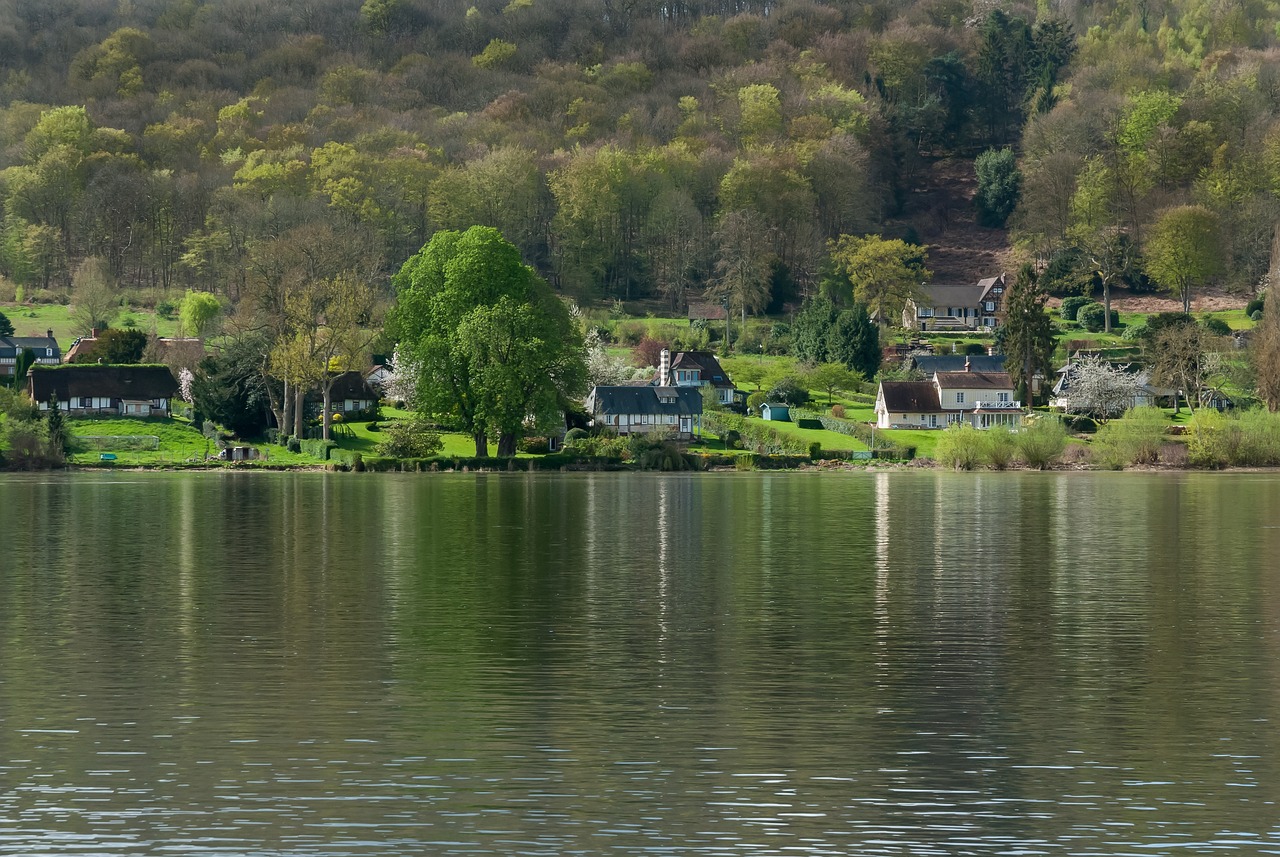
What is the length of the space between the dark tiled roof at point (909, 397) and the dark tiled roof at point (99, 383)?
45.3 m

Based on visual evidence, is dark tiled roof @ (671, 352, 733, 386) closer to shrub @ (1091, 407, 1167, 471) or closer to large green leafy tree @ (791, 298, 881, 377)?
large green leafy tree @ (791, 298, 881, 377)

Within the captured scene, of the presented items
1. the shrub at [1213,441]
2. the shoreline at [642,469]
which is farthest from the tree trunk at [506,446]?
the shrub at [1213,441]

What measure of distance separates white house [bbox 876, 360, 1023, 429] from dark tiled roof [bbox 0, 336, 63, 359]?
57.3 m

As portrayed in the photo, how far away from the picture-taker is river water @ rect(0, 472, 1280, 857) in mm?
17406

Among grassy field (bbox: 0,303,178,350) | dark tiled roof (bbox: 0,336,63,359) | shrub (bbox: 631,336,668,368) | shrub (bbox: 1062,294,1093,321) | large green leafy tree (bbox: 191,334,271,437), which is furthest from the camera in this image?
shrub (bbox: 1062,294,1093,321)

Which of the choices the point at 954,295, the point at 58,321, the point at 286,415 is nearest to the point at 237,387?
the point at 286,415

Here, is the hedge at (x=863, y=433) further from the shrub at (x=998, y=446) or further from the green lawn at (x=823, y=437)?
the shrub at (x=998, y=446)

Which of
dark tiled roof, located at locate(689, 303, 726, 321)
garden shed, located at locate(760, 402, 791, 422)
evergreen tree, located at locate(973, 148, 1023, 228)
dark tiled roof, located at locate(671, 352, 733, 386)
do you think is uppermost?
evergreen tree, located at locate(973, 148, 1023, 228)

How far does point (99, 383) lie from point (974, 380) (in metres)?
56.2

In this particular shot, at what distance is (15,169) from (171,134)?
96.5 ft

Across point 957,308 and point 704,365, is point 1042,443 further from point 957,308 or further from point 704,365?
point 957,308

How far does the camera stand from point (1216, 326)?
132m

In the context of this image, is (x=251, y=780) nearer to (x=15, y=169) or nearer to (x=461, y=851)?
(x=461, y=851)

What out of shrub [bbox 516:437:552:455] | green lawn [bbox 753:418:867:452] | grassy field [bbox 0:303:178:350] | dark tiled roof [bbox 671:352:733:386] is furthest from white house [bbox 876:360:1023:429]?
grassy field [bbox 0:303:178:350]
